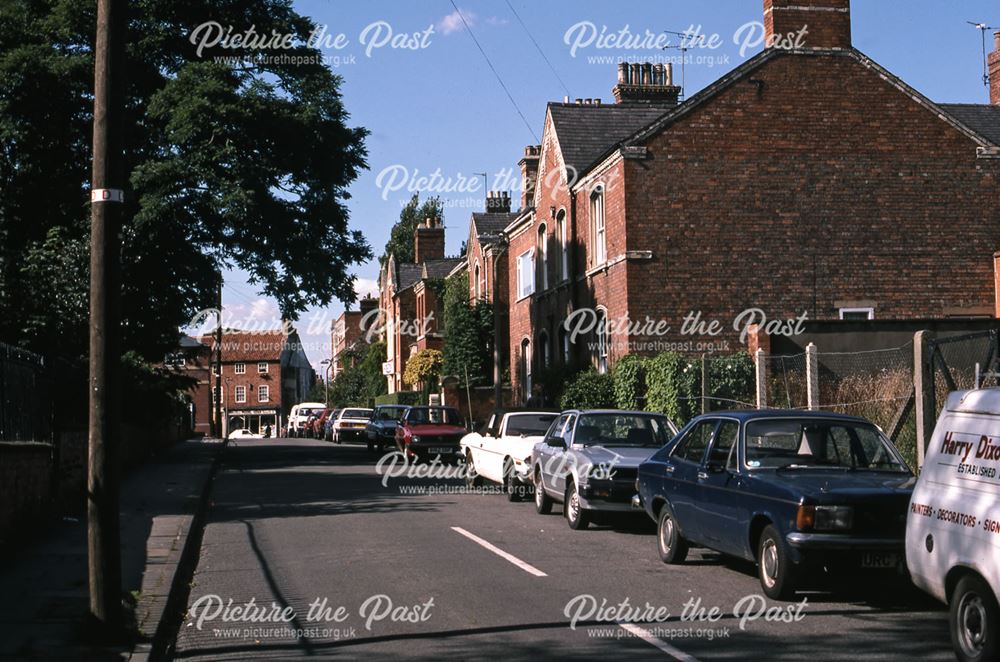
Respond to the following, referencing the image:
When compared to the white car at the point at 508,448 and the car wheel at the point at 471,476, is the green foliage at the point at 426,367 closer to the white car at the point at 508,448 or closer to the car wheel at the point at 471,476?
the car wheel at the point at 471,476

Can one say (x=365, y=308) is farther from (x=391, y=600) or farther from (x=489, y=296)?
(x=391, y=600)

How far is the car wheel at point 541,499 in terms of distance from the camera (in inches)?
667

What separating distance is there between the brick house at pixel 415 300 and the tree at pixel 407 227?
6.98ft

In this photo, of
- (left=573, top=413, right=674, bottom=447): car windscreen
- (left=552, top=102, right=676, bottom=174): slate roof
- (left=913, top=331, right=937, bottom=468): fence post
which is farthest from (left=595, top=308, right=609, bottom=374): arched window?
(left=913, top=331, right=937, bottom=468): fence post

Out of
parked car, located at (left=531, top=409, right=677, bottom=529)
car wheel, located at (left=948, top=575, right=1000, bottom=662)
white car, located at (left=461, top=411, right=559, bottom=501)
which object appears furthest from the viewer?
white car, located at (left=461, top=411, right=559, bottom=501)

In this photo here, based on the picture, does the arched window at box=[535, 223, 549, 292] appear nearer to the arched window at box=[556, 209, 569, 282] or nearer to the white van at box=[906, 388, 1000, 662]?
the arched window at box=[556, 209, 569, 282]

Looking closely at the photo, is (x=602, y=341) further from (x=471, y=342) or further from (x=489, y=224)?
(x=489, y=224)

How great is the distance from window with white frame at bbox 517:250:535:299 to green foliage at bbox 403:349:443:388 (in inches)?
638

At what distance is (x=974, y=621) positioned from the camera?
7.09 m

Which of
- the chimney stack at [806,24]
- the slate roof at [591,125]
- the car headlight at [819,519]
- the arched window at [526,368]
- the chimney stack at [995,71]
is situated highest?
the chimney stack at [995,71]

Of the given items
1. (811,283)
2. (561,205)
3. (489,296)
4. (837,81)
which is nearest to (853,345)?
(811,283)


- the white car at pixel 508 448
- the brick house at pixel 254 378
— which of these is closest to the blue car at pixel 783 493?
the white car at pixel 508 448

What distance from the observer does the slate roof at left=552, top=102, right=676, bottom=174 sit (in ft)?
106

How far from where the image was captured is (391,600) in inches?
388
